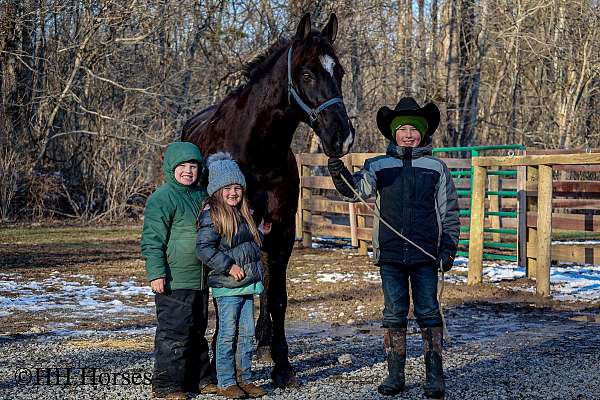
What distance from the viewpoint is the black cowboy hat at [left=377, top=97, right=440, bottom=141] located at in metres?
5.63

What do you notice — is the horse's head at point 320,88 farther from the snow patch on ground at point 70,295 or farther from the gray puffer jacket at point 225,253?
the snow patch on ground at point 70,295

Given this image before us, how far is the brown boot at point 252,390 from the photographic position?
Answer: 5.38 meters

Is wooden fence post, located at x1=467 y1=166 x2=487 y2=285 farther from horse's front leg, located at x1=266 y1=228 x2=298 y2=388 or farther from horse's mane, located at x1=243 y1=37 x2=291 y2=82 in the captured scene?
horse's front leg, located at x1=266 y1=228 x2=298 y2=388

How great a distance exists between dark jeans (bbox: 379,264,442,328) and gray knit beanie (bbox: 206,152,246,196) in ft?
3.42

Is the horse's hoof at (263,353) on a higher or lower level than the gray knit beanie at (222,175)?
lower

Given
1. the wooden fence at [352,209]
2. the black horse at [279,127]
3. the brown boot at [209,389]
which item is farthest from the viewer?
the wooden fence at [352,209]

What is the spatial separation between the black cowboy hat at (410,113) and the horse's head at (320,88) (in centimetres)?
26

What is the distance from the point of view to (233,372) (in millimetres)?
5402

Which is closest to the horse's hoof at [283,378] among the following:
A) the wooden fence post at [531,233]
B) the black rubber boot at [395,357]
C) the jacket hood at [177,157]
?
the black rubber boot at [395,357]

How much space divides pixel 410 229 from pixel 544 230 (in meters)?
5.33

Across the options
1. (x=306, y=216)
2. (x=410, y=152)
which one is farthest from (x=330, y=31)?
(x=306, y=216)

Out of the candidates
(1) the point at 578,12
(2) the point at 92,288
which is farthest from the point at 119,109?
(1) the point at 578,12

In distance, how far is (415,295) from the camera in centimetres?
559

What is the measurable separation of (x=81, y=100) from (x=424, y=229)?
17.3 m
